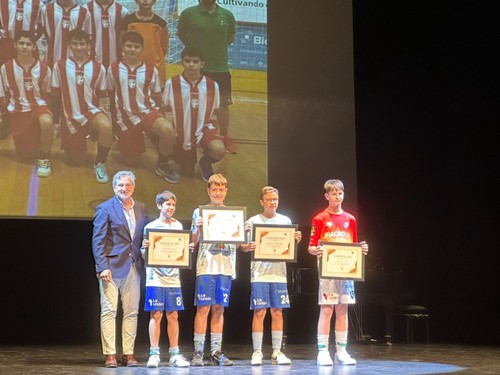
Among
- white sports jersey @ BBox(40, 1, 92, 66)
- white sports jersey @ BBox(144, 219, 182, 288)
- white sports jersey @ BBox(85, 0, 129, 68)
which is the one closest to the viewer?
white sports jersey @ BBox(144, 219, 182, 288)

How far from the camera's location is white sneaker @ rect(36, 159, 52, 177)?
7.61 meters

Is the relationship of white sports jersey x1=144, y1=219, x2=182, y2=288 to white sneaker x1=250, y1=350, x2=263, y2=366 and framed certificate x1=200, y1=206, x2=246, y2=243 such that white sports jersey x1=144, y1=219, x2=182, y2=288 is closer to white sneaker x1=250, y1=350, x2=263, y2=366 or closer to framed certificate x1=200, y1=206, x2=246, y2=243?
framed certificate x1=200, y1=206, x2=246, y2=243

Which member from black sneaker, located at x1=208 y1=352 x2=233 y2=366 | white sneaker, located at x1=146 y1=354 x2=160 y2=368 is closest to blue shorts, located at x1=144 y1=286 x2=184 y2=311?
white sneaker, located at x1=146 y1=354 x2=160 y2=368

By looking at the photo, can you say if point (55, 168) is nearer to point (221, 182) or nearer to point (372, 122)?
point (221, 182)

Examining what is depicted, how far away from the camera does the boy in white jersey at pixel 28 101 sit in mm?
7566

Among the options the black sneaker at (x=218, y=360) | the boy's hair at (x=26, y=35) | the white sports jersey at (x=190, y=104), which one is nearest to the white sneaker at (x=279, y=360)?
the black sneaker at (x=218, y=360)

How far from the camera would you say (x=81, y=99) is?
7.80 m

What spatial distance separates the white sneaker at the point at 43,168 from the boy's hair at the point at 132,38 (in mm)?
1497

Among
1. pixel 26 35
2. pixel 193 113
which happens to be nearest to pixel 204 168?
pixel 193 113

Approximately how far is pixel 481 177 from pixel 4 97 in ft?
18.9

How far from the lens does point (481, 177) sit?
30.8 feet

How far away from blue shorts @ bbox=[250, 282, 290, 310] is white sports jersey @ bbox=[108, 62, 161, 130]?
266 cm

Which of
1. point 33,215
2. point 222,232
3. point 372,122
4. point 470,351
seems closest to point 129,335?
point 222,232

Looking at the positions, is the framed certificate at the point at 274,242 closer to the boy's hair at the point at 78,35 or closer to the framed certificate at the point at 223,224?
the framed certificate at the point at 223,224
